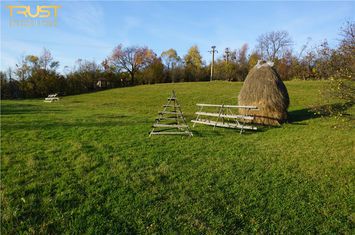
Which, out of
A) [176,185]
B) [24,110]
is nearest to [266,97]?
[176,185]

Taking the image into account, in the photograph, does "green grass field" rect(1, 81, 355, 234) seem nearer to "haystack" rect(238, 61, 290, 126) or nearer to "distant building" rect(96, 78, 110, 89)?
"haystack" rect(238, 61, 290, 126)

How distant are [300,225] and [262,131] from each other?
7.02m

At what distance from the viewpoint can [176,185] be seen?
15.0 feet

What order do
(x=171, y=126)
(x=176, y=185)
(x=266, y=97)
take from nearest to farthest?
(x=176, y=185) < (x=171, y=126) < (x=266, y=97)

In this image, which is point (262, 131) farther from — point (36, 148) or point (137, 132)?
point (36, 148)

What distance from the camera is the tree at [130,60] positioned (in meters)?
56.7

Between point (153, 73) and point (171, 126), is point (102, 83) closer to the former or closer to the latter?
point (153, 73)

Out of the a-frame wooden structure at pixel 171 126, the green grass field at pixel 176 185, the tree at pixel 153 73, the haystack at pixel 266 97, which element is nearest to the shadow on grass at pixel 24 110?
the green grass field at pixel 176 185

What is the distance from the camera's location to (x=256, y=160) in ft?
20.1

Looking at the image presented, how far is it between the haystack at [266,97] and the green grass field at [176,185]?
3.65 metres

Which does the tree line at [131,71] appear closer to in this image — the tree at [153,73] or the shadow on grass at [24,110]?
the tree at [153,73]

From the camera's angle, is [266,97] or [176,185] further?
[266,97]

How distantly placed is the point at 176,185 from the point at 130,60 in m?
56.9

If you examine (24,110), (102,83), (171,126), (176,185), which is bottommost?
(176,185)
